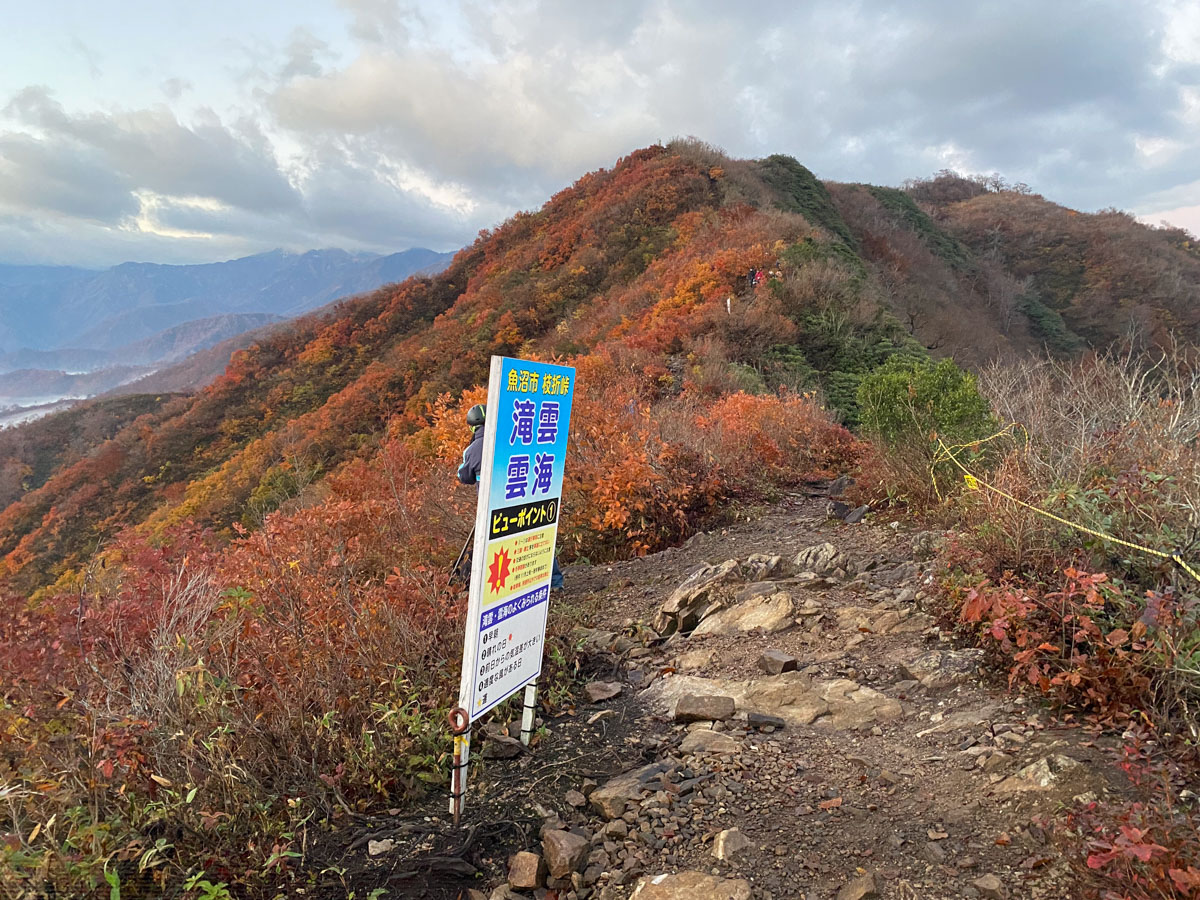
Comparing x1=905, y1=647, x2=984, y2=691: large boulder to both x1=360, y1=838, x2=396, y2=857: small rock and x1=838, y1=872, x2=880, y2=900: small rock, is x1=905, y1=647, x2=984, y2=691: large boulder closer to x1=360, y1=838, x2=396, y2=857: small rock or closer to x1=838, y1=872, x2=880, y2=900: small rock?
x1=838, y1=872, x2=880, y2=900: small rock

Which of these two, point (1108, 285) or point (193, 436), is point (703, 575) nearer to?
point (193, 436)

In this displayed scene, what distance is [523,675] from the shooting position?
3064mm

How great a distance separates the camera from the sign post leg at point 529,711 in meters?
3.12

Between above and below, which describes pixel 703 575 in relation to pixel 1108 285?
below

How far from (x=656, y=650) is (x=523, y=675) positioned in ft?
4.91

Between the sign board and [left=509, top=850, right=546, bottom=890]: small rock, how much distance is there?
0.53 m

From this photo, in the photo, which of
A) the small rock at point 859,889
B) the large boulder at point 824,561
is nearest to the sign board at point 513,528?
the small rock at point 859,889

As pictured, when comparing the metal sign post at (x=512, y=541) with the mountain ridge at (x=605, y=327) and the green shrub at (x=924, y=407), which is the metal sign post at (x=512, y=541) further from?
the green shrub at (x=924, y=407)

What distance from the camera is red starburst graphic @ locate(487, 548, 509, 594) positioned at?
106 inches

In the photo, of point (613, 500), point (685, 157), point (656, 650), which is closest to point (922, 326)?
point (685, 157)

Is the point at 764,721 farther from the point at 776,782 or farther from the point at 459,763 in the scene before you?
the point at 459,763

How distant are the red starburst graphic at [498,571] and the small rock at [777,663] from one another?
66.8 inches

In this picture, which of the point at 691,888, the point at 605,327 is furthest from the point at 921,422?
the point at 605,327

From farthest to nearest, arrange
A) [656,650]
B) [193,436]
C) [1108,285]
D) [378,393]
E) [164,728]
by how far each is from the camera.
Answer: [1108,285] → [193,436] → [378,393] → [656,650] → [164,728]
